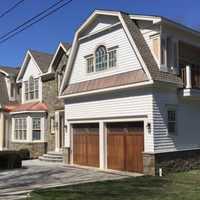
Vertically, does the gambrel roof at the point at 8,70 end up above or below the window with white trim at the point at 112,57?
above

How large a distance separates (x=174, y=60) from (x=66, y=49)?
9.64 meters

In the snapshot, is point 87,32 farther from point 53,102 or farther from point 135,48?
point 53,102

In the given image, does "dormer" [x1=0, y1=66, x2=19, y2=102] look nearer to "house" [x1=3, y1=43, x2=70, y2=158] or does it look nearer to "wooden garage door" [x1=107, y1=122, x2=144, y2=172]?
"house" [x1=3, y1=43, x2=70, y2=158]

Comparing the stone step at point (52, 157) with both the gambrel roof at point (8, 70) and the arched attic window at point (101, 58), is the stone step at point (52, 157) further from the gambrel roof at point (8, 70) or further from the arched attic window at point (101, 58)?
the gambrel roof at point (8, 70)

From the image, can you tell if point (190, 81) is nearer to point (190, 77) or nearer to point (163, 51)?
point (190, 77)

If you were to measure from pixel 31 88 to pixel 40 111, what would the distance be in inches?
131

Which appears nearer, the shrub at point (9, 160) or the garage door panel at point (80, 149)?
the shrub at point (9, 160)

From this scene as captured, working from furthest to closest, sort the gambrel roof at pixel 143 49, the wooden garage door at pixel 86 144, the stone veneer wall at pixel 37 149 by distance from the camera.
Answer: the stone veneer wall at pixel 37 149
the wooden garage door at pixel 86 144
the gambrel roof at pixel 143 49

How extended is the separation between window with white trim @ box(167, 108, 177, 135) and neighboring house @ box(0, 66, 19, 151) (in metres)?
16.9

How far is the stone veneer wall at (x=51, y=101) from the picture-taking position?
27172 millimetres

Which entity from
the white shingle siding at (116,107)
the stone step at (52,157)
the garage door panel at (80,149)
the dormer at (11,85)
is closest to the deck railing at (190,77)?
the white shingle siding at (116,107)

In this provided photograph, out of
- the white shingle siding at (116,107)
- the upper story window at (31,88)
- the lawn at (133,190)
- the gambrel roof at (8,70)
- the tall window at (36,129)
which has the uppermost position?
the gambrel roof at (8,70)

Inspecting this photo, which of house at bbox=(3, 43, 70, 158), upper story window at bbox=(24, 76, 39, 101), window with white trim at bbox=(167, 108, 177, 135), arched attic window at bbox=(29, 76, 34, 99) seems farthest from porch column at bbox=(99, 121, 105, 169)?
arched attic window at bbox=(29, 76, 34, 99)

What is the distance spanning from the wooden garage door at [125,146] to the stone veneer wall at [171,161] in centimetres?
75
